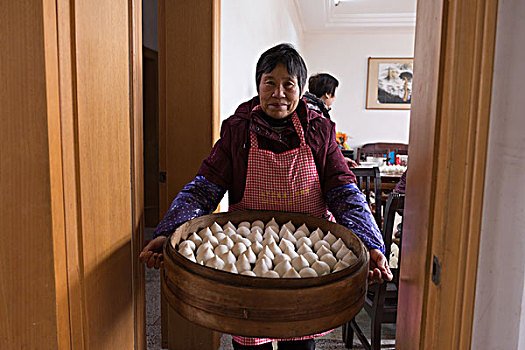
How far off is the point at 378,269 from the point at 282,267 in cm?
31

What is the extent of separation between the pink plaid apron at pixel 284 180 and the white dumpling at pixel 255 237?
26cm

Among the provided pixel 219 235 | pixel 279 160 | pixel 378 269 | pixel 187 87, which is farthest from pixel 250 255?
pixel 187 87

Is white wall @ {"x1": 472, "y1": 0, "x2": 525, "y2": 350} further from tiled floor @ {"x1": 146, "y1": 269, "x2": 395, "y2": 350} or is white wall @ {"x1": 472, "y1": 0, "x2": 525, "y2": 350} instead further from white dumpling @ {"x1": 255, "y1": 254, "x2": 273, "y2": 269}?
tiled floor @ {"x1": 146, "y1": 269, "x2": 395, "y2": 350}

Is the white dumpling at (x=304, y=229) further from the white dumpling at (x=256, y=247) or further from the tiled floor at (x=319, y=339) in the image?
the tiled floor at (x=319, y=339)

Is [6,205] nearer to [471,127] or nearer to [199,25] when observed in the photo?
[471,127]

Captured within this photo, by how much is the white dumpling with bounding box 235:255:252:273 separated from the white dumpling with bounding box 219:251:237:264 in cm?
1

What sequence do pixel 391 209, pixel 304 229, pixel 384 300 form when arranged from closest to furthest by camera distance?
pixel 304 229 → pixel 391 209 → pixel 384 300

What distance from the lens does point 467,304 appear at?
63 cm

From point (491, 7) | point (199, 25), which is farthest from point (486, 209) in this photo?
point (199, 25)

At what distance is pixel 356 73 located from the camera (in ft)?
22.3

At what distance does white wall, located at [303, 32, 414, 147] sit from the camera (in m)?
6.72

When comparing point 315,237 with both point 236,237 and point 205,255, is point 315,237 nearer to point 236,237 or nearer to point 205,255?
point 236,237

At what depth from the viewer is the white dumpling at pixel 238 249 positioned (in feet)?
3.76

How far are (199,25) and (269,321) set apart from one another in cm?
159
